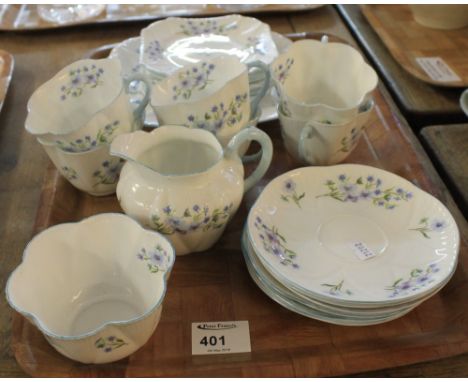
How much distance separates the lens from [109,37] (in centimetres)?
111

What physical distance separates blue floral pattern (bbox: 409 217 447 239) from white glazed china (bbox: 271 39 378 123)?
0.23 metres

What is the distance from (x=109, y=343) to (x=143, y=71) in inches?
20.5

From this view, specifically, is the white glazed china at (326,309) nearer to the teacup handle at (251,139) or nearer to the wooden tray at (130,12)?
the teacup handle at (251,139)

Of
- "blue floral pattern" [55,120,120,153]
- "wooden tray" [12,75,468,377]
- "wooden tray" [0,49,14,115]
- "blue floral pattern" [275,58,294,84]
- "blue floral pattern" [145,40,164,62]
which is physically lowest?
"wooden tray" [12,75,468,377]

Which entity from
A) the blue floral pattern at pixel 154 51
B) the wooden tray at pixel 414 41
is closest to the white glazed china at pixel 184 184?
the blue floral pattern at pixel 154 51

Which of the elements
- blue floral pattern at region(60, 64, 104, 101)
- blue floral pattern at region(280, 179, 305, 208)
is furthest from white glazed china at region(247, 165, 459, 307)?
blue floral pattern at region(60, 64, 104, 101)

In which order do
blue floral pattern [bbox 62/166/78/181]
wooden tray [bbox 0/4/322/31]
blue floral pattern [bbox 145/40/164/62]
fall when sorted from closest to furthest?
blue floral pattern [bbox 62/166/78/181] → blue floral pattern [bbox 145/40/164/62] → wooden tray [bbox 0/4/322/31]

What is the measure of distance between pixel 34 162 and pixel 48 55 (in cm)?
36

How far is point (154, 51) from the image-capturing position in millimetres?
903

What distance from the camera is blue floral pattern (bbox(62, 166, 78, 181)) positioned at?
0.67m

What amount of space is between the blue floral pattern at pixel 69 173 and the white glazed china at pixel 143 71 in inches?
6.6

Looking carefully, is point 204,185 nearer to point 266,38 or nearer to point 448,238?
point 448,238

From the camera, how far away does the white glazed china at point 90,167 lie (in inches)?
25.6

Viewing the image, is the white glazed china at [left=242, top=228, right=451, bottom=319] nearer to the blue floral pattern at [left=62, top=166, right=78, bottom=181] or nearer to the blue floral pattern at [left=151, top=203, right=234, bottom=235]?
the blue floral pattern at [left=151, top=203, right=234, bottom=235]
